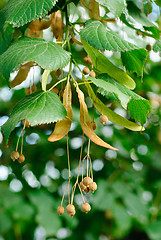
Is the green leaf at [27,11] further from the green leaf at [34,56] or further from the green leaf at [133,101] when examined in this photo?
the green leaf at [133,101]

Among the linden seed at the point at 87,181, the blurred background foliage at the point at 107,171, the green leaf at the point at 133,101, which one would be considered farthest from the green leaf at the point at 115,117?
the blurred background foliage at the point at 107,171

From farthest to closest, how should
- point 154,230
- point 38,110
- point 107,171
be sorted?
1. point 107,171
2. point 154,230
3. point 38,110

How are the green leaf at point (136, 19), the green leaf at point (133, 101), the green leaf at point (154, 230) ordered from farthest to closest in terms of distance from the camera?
the green leaf at point (154, 230) < the green leaf at point (136, 19) < the green leaf at point (133, 101)

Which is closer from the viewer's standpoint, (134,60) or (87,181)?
(87,181)

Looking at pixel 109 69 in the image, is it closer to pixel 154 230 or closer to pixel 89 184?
pixel 89 184

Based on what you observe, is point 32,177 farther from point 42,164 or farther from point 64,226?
point 64,226

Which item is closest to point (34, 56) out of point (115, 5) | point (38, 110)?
point (38, 110)

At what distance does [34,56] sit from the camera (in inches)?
27.1

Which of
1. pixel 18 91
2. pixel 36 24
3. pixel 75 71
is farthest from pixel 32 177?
pixel 36 24

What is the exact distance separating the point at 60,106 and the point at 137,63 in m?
0.28

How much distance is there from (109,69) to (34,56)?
8.5 inches

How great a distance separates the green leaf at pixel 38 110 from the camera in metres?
0.64

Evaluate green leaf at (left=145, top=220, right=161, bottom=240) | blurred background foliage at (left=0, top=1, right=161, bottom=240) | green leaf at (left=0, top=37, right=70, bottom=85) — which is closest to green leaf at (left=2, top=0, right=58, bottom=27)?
green leaf at (left=0, top=37, right=70, bottom=85)

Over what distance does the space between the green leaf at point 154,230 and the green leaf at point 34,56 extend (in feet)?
4.59
